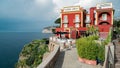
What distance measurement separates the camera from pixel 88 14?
2082 inches

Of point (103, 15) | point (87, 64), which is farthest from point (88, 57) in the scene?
point (103, 15)

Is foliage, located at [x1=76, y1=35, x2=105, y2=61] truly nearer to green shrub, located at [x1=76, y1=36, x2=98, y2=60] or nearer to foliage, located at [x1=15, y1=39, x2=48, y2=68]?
green shrub, located at [x1=76, y1=36, x2=98, y2=60]

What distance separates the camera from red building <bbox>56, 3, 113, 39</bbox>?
46981 mm

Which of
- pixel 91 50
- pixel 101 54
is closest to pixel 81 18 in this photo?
pixel 91 50

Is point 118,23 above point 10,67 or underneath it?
above

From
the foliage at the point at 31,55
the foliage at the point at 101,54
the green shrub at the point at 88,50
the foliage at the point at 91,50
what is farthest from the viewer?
the foliage at the point at 31,55

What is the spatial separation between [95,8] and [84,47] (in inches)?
1290

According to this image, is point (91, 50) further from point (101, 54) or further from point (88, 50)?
point (101, 54)

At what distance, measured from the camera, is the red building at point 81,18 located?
154ft

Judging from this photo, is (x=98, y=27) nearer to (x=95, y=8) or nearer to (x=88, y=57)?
(x=95, y=8)

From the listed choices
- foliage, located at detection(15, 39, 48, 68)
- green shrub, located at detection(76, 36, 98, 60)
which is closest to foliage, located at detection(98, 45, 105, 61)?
green shrub, located at detection(76, 36, 98, 60)

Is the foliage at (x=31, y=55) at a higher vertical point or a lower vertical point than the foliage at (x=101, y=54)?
lower

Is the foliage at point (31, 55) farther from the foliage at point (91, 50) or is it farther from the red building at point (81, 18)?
the foliage at point (91, 50)

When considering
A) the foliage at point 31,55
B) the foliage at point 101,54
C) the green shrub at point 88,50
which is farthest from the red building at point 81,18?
the foliage at point 101,54
